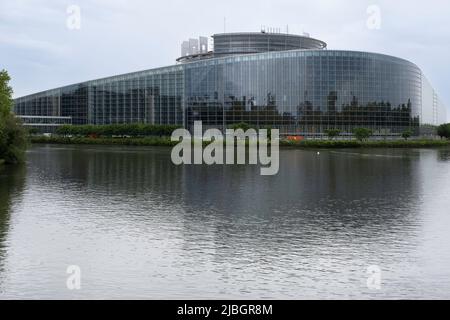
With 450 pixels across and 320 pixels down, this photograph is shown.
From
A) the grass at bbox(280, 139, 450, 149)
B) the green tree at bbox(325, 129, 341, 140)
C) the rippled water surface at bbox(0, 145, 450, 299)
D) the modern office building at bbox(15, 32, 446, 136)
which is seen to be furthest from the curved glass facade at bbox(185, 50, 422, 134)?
the rippled water surface at bbox(0, 145, 450, 299)

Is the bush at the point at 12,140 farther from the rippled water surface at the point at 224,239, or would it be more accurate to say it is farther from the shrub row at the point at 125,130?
the shrub row at the point at 125,130

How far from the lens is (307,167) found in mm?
53250

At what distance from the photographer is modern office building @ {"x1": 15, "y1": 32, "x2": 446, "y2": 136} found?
422ft

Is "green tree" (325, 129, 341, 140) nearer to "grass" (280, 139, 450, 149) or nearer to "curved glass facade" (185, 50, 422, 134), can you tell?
"curved glass facade" (185, 50, 422, 134)

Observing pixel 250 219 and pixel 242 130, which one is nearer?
pixel 250 219

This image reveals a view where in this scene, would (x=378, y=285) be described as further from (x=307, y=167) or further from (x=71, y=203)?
(x=307, y=167)

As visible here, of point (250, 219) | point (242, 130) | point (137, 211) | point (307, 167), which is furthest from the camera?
point (242, 130)

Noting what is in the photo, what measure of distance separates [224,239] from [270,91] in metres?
111

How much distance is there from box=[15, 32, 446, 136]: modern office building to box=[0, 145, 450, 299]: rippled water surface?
298 ft

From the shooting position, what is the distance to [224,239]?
20.6 meters

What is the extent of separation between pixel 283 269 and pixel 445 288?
4470mm

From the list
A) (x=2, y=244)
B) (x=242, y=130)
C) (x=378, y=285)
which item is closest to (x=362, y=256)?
(x=378, y=285)

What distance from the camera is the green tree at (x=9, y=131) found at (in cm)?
4862

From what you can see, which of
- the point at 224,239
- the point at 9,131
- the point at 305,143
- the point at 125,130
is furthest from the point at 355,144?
the point at 224,239
